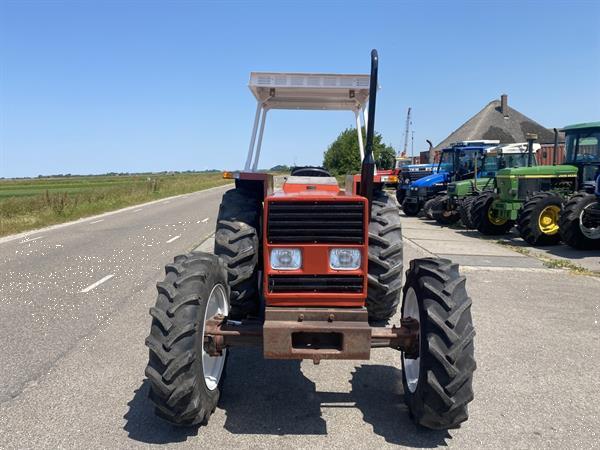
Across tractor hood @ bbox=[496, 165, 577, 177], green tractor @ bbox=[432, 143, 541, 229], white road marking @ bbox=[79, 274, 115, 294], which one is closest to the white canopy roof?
white road marking @ bbox=[79, 274, 115, 294]

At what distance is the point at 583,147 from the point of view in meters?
13.4

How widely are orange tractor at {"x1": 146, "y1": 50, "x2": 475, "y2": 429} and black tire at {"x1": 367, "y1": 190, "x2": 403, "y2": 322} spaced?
565mm

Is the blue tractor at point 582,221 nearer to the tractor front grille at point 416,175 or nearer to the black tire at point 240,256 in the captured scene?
the black tire at point 240,256

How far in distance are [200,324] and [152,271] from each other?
19.8 ft

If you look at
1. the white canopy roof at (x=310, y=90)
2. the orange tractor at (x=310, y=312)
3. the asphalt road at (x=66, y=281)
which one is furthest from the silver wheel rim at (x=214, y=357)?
the white canopy roof at (x=310, y=90)

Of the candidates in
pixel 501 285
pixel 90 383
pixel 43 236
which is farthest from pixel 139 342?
pixel 43 236

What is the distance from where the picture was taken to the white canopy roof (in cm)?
505

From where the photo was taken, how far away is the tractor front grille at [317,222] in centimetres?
363

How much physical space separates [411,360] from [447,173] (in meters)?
17.8

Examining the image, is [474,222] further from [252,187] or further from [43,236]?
[43,236]

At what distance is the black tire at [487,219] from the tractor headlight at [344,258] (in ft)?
38.9

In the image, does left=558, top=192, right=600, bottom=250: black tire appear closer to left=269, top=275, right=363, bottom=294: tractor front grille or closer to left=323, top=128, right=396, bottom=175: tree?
left=323, top=128, right=396, bottom=175: tree

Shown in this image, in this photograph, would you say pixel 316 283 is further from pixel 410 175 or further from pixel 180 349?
pixel 410 175

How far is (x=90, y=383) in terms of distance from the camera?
Result: 4.32 m
